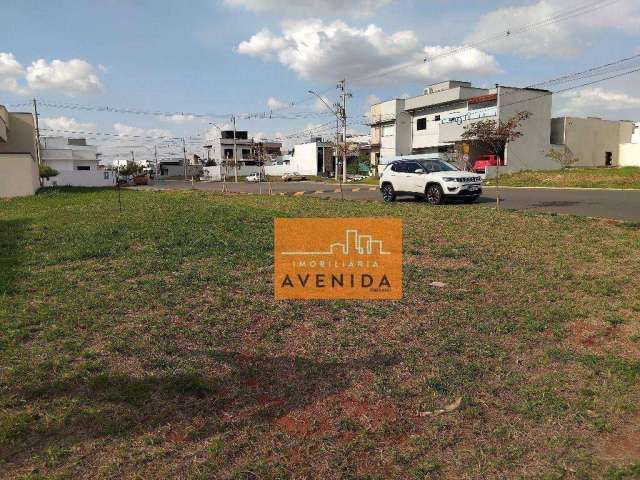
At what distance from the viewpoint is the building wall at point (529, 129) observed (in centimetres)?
3819

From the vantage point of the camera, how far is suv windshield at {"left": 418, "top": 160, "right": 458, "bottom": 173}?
1664cm

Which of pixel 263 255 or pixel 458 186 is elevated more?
pixel 458 186

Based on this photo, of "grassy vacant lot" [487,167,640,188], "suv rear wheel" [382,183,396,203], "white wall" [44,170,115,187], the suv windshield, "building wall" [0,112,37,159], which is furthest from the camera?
"white wall" [44,170,115,187]

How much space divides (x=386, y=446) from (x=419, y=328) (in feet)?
6.54

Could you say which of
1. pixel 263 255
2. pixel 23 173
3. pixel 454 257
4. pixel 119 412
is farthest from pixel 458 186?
pixel 23 173

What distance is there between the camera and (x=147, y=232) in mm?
10086

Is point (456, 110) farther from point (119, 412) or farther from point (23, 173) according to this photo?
point (119, 412)

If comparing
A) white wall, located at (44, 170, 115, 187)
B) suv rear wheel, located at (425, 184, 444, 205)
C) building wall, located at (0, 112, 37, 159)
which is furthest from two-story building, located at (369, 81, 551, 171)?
building wall, located at (0, 112, 37, 159)

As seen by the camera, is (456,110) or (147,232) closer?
(147,232)

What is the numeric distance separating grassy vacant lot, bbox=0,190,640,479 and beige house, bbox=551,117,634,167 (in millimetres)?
39192

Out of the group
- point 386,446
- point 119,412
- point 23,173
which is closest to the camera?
Result: point 386,446

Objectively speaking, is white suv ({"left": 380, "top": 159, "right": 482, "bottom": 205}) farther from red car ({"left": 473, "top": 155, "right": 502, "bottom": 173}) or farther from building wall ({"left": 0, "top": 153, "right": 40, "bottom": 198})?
red car ({"left": 473, "top": 155, "right": 502, "bottom": 173})

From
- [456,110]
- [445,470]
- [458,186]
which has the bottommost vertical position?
[445,470]

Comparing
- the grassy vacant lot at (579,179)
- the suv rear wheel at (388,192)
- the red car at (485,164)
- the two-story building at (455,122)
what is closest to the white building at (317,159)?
the two-story building at (455,122)
